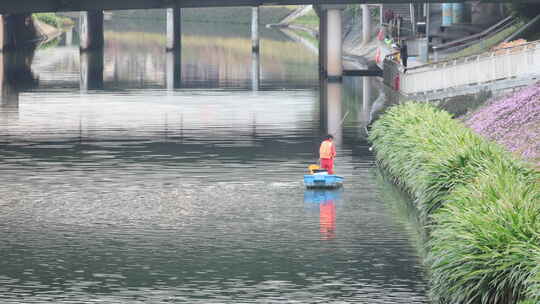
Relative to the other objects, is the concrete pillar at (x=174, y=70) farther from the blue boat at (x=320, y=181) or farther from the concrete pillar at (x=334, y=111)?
the blue boat at (x=320, y=181)

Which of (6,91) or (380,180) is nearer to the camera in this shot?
(380,180)

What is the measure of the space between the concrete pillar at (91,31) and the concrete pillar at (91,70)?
1033 millimetres

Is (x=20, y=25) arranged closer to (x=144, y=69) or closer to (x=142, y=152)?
(x=144, y=69)

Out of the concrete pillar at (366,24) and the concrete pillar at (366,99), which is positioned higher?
the concrete pillar at (366,24)

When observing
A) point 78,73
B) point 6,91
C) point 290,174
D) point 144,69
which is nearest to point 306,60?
point 144,69

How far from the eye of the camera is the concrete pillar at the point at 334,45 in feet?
296

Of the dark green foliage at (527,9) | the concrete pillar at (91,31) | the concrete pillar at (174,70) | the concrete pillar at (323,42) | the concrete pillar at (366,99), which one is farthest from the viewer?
the concrete pillar at (91,31)

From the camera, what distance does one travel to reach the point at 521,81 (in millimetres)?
50438

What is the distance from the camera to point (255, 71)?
10331 cm

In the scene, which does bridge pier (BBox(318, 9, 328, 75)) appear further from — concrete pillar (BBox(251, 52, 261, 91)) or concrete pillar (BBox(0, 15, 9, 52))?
concrete pillar (BBox(0, 15, 9, 52))

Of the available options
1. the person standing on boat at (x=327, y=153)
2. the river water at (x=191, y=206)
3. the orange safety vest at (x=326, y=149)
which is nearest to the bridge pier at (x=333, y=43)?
the river water at (x=191, y=206)

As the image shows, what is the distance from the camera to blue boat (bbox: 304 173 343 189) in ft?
128

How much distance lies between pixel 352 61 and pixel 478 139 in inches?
3252

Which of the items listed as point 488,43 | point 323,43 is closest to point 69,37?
point 323,43
